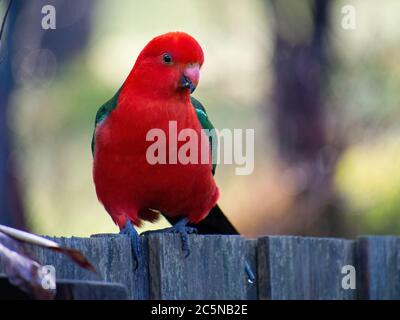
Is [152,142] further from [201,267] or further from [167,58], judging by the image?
[201,267]

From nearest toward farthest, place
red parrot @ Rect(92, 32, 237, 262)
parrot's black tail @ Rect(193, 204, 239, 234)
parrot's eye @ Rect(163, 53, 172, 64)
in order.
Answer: red parrot @ Rect(92, 32, 237, 262) → parrot's eye @ Rect(163, 53, 172, 64) → parrot's black tail @ Rect(193, 204, 239, 234)

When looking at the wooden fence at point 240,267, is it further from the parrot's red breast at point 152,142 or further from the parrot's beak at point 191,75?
the parrot's beak at point 191,75

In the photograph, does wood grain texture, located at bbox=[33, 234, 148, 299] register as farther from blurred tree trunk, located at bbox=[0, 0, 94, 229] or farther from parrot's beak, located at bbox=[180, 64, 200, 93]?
blurred tree trunk, located at bbox=[0, 0, 94, 229]

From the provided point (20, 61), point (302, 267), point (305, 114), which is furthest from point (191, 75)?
point (20, 61)

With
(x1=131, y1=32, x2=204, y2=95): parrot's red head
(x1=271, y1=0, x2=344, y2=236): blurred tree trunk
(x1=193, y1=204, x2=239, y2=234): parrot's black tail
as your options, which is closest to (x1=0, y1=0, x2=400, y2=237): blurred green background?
(x1=271, y1=0, x2=344, y2=236): blurred tree trunk

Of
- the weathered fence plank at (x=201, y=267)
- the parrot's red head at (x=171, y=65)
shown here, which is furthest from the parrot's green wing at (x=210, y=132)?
the weathered fence plank at (x=201, y=267)

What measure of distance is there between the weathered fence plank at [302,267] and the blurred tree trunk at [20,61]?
4.15 metres

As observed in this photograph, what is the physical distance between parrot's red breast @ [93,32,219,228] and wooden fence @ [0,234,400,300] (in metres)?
0.90

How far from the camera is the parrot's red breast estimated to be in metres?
3.62

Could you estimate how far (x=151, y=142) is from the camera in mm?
3598

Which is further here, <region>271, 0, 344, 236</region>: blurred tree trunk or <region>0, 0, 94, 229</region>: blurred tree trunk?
<region>0, 0, 94, 229</region>: blurred tree trunk

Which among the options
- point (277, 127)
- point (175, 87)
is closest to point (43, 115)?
point (277, 127)

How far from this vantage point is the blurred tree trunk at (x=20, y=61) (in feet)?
22.7

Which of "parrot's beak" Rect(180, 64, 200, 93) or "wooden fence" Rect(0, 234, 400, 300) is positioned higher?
"parrot's beak" Rect(180, 64, 200, 93)
